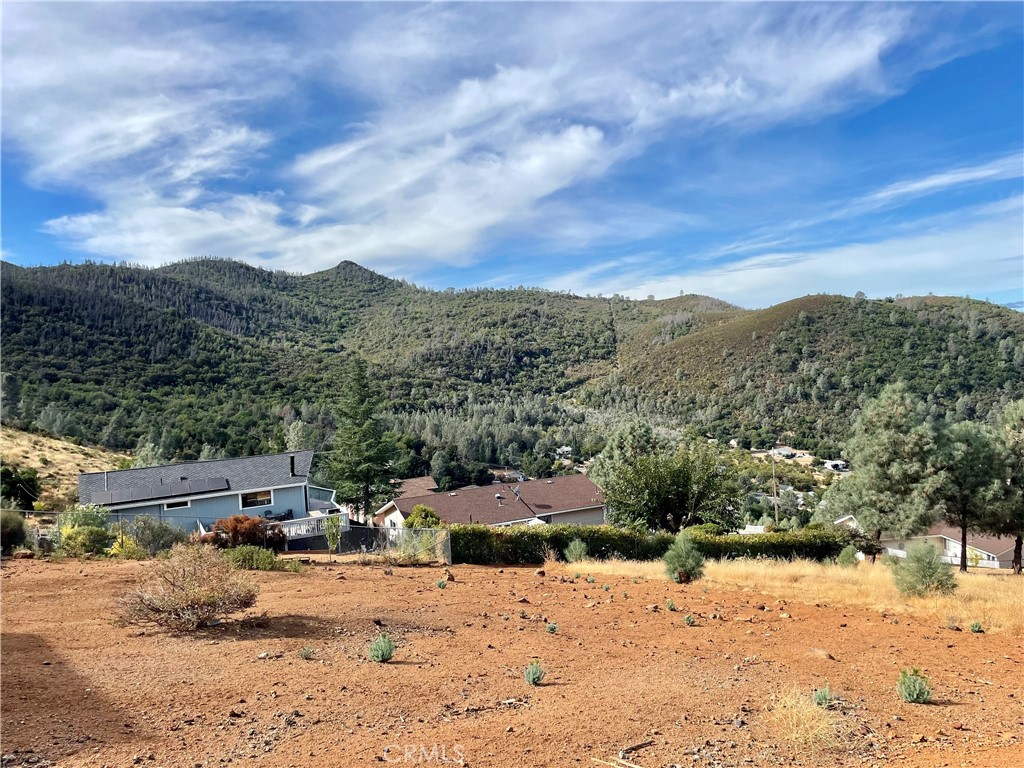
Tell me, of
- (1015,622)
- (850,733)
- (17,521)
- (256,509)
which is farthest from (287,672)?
(256,509)

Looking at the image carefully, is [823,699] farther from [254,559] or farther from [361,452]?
[361,452]

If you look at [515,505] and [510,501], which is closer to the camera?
[515,505]

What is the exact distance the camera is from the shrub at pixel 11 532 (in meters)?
16.4

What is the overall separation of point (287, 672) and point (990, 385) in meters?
111

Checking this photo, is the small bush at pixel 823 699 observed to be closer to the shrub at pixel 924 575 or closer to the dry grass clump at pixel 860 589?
the dry grass clump at pixel 860 589

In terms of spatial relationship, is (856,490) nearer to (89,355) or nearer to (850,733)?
(850,733)

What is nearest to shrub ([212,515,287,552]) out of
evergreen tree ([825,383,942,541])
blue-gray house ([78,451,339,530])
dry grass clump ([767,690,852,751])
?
blue-gray house ([78,451,339,530])

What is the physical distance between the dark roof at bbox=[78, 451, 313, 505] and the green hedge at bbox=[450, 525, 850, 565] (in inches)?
685

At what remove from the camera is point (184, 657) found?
723 cm

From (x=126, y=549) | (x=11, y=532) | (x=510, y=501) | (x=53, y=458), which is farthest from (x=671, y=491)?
(x=53, y=458)

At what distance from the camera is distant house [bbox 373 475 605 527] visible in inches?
1527

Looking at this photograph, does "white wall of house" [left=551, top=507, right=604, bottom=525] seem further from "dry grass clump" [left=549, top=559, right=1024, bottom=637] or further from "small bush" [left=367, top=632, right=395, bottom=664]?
"small bush" [left=367, top=632, right=395, bottom=664]

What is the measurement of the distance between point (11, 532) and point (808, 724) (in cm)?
1958

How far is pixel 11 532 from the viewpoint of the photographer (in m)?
16.6
